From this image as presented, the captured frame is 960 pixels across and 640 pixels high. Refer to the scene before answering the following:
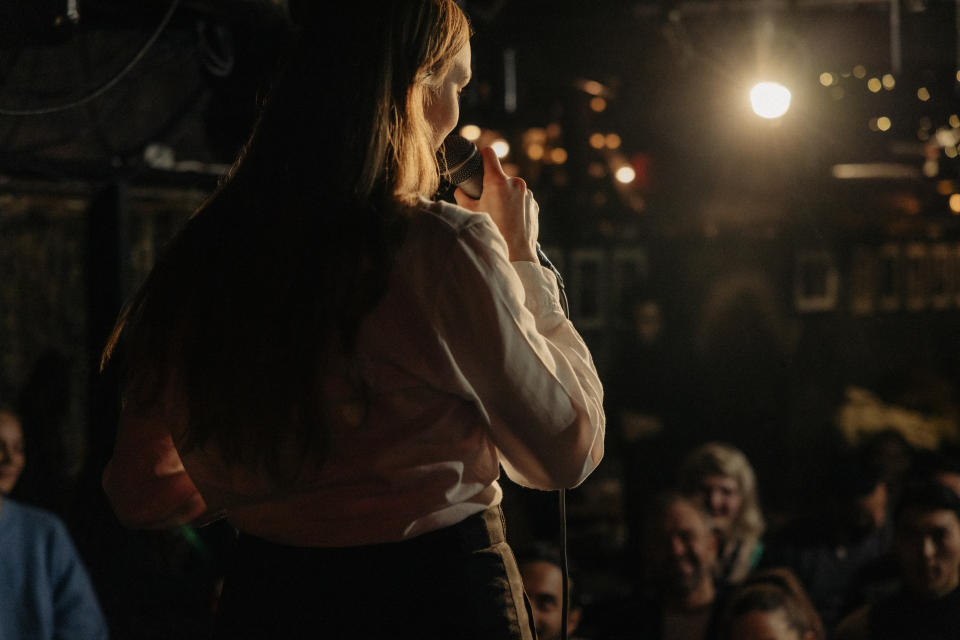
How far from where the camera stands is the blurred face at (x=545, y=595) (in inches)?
120

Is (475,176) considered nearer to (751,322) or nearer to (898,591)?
(898,591)

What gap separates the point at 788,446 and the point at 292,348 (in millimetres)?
6415

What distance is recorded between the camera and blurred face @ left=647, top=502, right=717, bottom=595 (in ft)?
11.4

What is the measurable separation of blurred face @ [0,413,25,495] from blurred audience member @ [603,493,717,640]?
6.24ft

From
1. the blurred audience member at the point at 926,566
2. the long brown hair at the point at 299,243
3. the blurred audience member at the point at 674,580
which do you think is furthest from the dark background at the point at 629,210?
the blurred audience member at the point at 926,566

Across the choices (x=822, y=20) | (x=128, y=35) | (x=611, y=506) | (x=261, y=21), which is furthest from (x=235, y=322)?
(x=611, y=506)

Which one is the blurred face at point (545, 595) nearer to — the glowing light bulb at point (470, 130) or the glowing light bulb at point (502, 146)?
the glowing light bulb at point (470, 130)

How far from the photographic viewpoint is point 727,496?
4148 mm

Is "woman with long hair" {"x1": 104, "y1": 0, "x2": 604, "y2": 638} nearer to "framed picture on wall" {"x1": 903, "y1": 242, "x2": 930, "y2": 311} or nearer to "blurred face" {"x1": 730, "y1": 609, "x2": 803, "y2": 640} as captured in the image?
"blurred face" {"x1": 730, "y1": 609, "x2": 803, "y2": 640}

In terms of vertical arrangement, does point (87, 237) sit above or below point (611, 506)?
above

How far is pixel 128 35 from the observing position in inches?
135

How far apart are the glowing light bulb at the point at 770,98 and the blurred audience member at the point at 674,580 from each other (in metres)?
1.63

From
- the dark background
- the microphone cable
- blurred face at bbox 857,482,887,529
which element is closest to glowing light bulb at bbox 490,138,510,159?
the dark background

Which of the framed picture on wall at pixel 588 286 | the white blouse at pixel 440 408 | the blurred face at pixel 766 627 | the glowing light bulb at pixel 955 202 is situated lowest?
the blurred face at pixel 766 627
